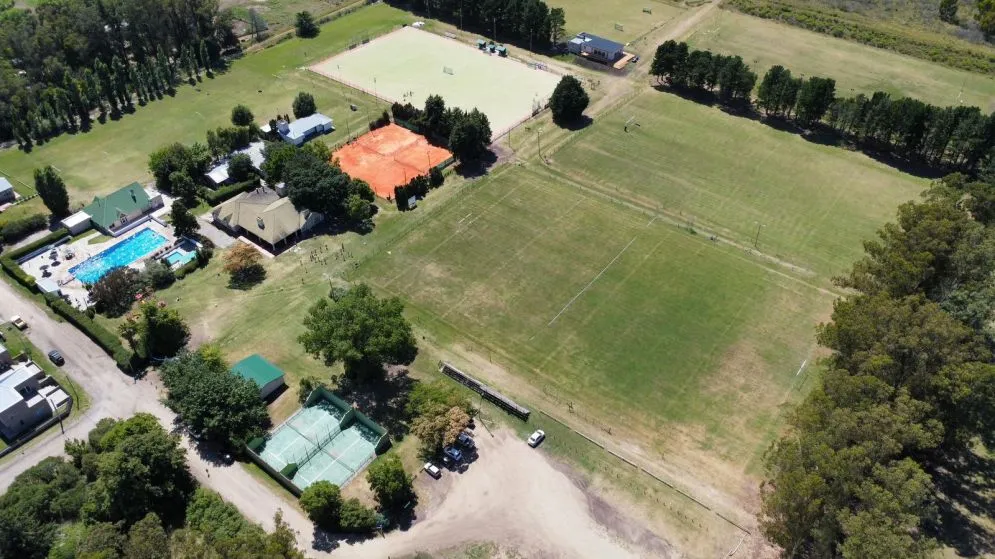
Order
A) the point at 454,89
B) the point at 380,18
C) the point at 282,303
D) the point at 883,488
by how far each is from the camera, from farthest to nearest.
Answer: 1. the point at 380,18
2. the point at 454,89
3. the point at 282,303
4. the point at 883,488

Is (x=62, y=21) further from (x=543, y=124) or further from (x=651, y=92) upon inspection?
(x=651, y=92)

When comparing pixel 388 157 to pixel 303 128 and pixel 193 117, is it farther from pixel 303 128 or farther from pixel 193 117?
pixel 193 117

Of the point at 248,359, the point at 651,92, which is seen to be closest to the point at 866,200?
the point at 651,92

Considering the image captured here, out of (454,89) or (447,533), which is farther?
(454,89)

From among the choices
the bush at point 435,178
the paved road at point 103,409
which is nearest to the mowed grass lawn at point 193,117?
the bush at point 435,178

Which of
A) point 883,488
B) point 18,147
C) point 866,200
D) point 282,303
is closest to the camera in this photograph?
point 883,488

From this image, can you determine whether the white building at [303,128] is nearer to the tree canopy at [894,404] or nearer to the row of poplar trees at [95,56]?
the row of poplar trees at [95,56]

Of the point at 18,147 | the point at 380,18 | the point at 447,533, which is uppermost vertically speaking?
the point at 380,18

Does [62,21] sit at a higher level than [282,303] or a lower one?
higher
